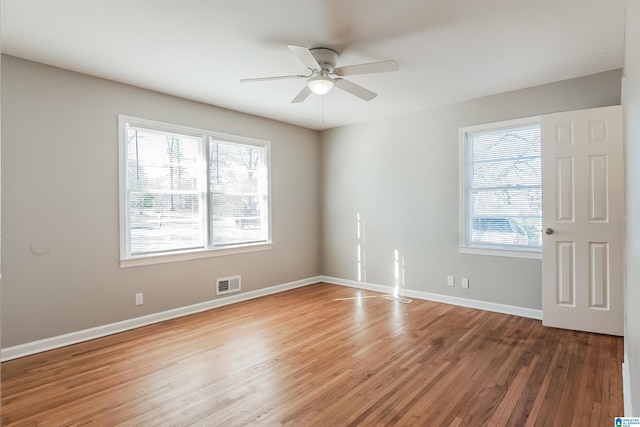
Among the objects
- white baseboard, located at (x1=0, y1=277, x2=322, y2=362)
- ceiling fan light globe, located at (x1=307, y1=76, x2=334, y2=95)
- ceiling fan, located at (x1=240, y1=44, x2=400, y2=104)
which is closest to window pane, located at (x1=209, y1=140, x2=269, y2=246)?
white baseboard, located at (x1=0, y1=277, x2=322, y2=362)

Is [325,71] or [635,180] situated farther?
[325,71]

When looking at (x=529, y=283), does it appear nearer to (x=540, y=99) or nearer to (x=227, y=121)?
(x=540, y=99)

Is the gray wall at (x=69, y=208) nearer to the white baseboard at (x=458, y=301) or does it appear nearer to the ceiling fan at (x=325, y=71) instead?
the ceiling fan at (x=325, y=71)

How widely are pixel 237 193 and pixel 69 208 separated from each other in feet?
6.43

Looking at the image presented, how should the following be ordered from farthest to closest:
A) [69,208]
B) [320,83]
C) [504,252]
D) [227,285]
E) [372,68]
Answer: [227,285]
[504,252]
[69,208]
[320,83]
[372,68]

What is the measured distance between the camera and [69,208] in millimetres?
3301

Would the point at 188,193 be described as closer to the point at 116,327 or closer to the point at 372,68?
the point at 116,327

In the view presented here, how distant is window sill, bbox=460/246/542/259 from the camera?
12.8 ft

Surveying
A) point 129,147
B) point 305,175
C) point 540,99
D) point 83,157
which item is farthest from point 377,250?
point 83,157

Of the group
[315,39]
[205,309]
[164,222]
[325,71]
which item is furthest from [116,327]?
[315,39]

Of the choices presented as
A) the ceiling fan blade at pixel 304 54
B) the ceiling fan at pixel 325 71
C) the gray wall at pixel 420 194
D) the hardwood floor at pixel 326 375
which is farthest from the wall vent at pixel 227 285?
the ceiling fan blade at pixel 304 54

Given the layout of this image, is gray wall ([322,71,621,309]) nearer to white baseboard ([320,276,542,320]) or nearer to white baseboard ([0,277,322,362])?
white baseboard ([320,276,542,320])

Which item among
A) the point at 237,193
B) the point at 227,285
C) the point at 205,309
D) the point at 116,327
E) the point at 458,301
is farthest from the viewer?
the point at 237,193

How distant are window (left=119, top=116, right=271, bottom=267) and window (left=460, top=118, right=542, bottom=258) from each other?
110 inches
